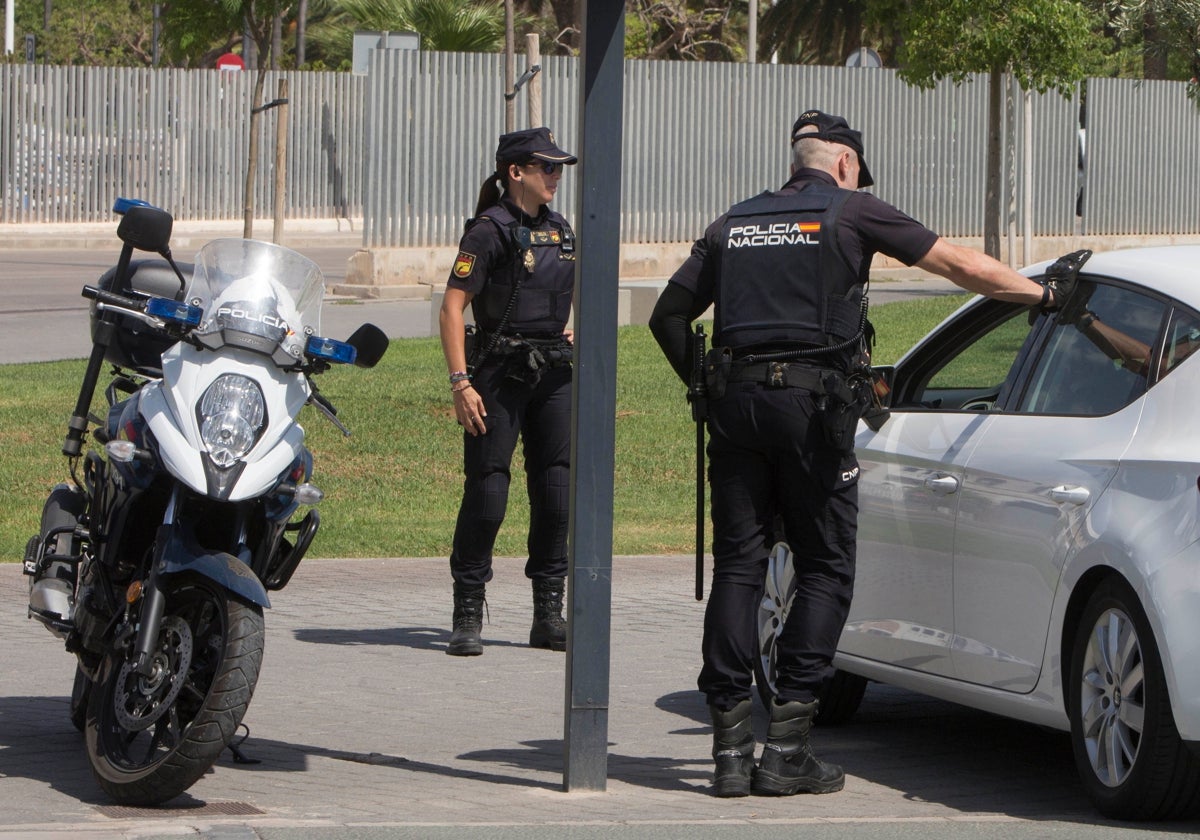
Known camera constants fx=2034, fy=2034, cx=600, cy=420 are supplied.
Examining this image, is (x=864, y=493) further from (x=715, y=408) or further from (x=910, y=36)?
(x=910, y=36)

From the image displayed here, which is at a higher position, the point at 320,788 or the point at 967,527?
the point at 967,527

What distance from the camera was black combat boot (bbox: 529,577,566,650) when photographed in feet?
27.1

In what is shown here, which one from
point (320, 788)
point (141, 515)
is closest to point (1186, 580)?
point (320, 788)

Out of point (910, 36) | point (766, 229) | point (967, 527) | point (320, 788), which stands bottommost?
point (320, 788)

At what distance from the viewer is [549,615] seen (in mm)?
8273

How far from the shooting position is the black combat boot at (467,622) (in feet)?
26.5

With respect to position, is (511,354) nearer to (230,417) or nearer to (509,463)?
(509,463)

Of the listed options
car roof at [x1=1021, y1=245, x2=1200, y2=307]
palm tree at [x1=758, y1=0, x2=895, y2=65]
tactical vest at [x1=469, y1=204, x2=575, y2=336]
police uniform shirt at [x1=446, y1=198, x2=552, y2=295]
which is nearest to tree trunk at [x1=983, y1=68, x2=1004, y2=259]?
tactical vest at [x1=469, y1=204, x2=575, y2=336]

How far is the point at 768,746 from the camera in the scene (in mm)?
5805

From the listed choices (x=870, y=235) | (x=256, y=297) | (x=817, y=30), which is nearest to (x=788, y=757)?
(x=870, y=235)

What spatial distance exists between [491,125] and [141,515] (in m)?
19.2

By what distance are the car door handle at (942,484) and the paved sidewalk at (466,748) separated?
89cm

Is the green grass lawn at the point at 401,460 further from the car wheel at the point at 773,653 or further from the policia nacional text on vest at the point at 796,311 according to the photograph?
the policia nacional text on vest at the point at 796,311

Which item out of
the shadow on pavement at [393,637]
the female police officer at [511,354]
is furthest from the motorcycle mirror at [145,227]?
the shadow on pavement at [393,637]
